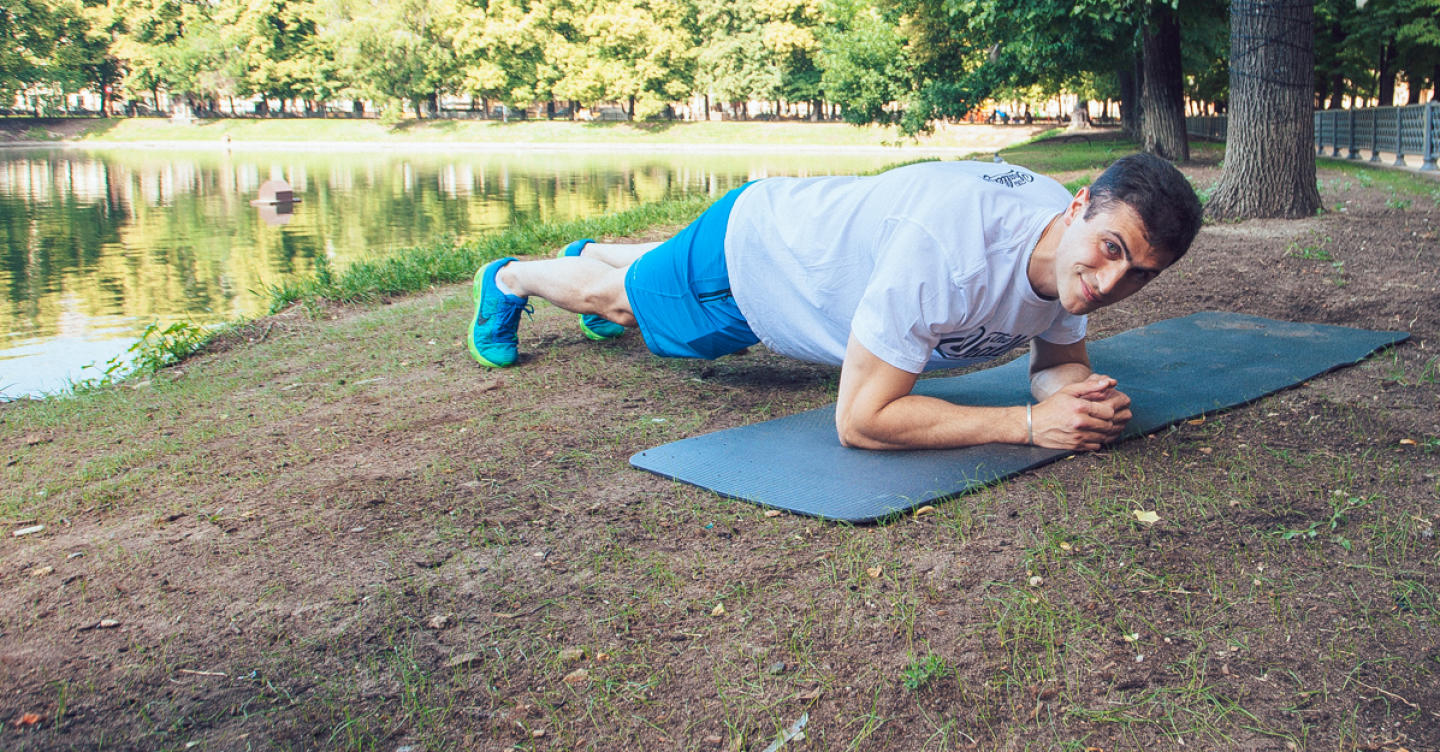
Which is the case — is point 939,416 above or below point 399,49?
below

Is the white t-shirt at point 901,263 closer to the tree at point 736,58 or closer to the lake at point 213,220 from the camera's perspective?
the lake at point 213,220

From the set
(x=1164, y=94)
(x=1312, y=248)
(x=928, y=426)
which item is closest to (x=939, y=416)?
(x=928, y=426)

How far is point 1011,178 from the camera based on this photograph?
3.19 m

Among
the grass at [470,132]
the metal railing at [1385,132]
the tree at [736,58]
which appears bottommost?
the metal railing at [1385,132]

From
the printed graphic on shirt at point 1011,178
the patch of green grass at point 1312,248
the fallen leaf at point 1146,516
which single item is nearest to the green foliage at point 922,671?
the fallen leaf at point 1146,516

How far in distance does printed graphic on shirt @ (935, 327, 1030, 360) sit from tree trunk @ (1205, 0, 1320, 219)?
613 cm

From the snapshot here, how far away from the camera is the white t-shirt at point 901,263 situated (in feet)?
9.57

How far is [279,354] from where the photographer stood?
20.9 ft

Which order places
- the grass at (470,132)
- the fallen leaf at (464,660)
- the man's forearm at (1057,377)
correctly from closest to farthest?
the fallen leaf at (464,660)
the man's forearm at (1057,377)
the grass at (470,132)

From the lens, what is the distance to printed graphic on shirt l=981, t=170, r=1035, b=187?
3.12 meters

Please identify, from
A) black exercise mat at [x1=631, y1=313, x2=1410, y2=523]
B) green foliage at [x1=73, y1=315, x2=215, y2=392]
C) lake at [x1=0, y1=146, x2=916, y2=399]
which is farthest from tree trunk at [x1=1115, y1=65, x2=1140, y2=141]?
green foliage at [x1=73, y1=315, x2=215, y2=392]

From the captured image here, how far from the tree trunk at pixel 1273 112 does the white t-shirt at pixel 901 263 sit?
600 centimetres

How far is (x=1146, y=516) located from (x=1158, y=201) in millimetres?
853

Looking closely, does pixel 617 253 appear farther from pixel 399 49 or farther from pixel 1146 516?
pixel 399 49
